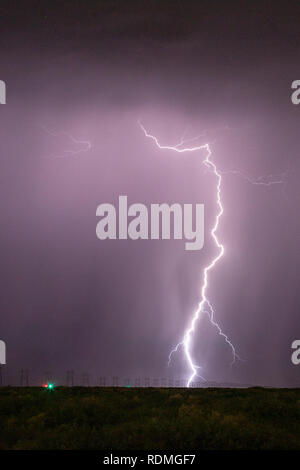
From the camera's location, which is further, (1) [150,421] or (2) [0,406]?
(2) [0,406]

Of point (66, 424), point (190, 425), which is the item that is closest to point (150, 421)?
point (190, 425)
